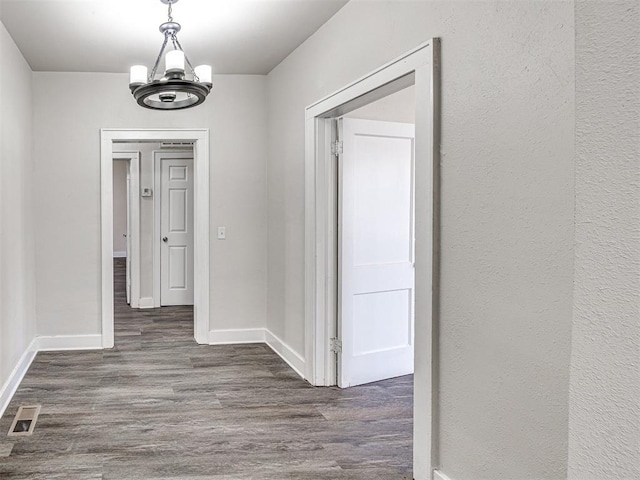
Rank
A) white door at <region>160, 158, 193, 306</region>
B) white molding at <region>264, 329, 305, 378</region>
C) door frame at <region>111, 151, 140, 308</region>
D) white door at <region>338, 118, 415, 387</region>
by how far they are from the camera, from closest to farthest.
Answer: white door at <region>338, 118, 415, 387</region>, white molding at <region>264, 329, 305, 378</region>, door frame at <region>111, 151, 140, 308</region>, white door at <region>160, 158, 193, 306</region>

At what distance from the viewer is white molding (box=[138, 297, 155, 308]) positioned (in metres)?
7.66

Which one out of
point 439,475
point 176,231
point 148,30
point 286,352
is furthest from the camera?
point 176,231

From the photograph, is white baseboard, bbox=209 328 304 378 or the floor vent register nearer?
the floor vent register

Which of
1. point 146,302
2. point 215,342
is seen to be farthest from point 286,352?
point 146,302

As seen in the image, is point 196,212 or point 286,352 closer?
point 286,352

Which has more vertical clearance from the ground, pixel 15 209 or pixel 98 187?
pixel 98 187

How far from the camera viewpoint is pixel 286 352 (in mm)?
4793

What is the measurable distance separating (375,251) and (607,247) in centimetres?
324

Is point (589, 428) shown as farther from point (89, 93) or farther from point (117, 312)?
point (117, 312)

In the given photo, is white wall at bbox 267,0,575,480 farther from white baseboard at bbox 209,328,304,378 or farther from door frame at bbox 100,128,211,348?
white baseboard at bbox 209,328,304,378

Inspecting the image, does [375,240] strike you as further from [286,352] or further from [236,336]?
[236,336]

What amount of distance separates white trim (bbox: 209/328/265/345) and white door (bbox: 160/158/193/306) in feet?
8.26

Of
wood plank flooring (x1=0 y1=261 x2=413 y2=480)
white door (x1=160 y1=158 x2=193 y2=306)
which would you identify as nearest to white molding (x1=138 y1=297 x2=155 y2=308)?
white door (x1=160 y1=158 x2=193 y2=306)

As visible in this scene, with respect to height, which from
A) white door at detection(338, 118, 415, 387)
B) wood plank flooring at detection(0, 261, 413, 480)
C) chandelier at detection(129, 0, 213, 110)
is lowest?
wood plank flooring at detection(0, 261, 413, 480)
